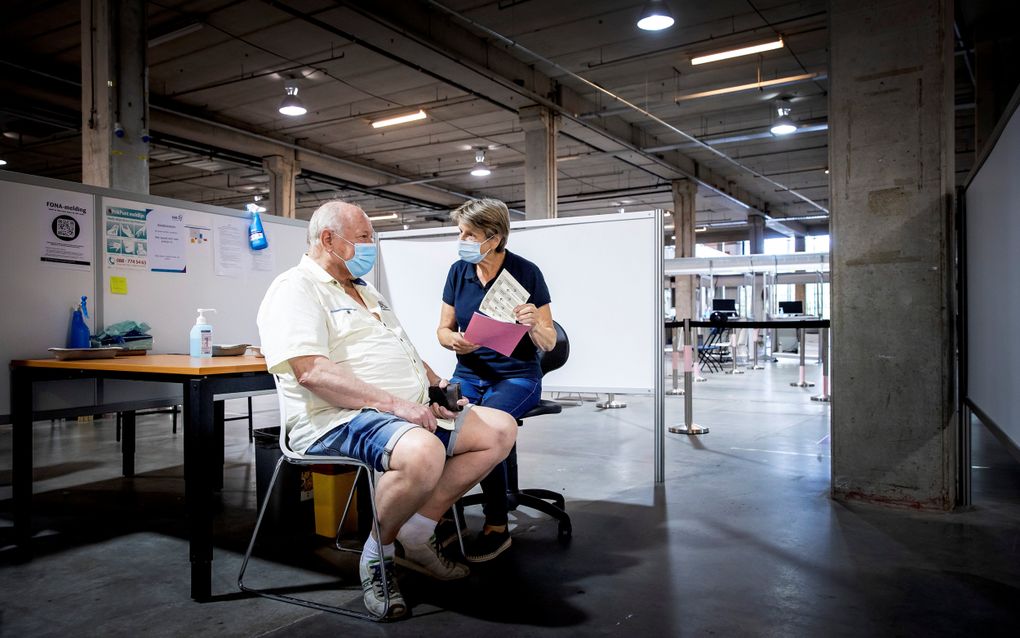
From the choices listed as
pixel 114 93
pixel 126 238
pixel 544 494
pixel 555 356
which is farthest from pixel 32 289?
pixel 114 93

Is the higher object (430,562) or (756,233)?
(756,233)

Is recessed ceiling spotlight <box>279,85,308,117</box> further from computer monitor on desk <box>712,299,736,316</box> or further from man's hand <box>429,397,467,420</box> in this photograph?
computer monitor on desk <box>712,299,736,316</box>

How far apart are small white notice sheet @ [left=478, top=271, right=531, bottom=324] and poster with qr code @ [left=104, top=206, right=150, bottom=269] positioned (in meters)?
1.52

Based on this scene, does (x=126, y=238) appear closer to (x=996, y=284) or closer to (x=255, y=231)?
(x=255, y=231)

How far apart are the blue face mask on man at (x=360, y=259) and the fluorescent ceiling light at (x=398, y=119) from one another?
353 inches

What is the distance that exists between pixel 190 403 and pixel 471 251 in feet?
3.78

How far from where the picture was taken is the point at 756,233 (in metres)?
19.5

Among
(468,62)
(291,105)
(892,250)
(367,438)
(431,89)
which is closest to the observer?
(367,438)

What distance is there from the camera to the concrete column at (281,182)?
12.5 meters

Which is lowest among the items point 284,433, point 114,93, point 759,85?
point 284,433

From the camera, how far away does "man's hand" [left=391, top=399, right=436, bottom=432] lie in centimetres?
207

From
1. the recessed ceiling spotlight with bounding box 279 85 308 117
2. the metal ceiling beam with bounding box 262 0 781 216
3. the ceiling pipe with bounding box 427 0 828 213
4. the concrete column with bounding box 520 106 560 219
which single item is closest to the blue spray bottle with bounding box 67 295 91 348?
the metal ceiling beam with bounding box 262 0 781 216

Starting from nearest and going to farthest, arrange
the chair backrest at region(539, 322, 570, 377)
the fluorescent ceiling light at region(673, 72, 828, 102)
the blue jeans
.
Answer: the blue jeans < the chair backrest at region(539, 322, 570, 377) < the fluorescent ceiling light at region(673, 72, 828, 102)

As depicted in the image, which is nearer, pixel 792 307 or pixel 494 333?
pixel 494 333
